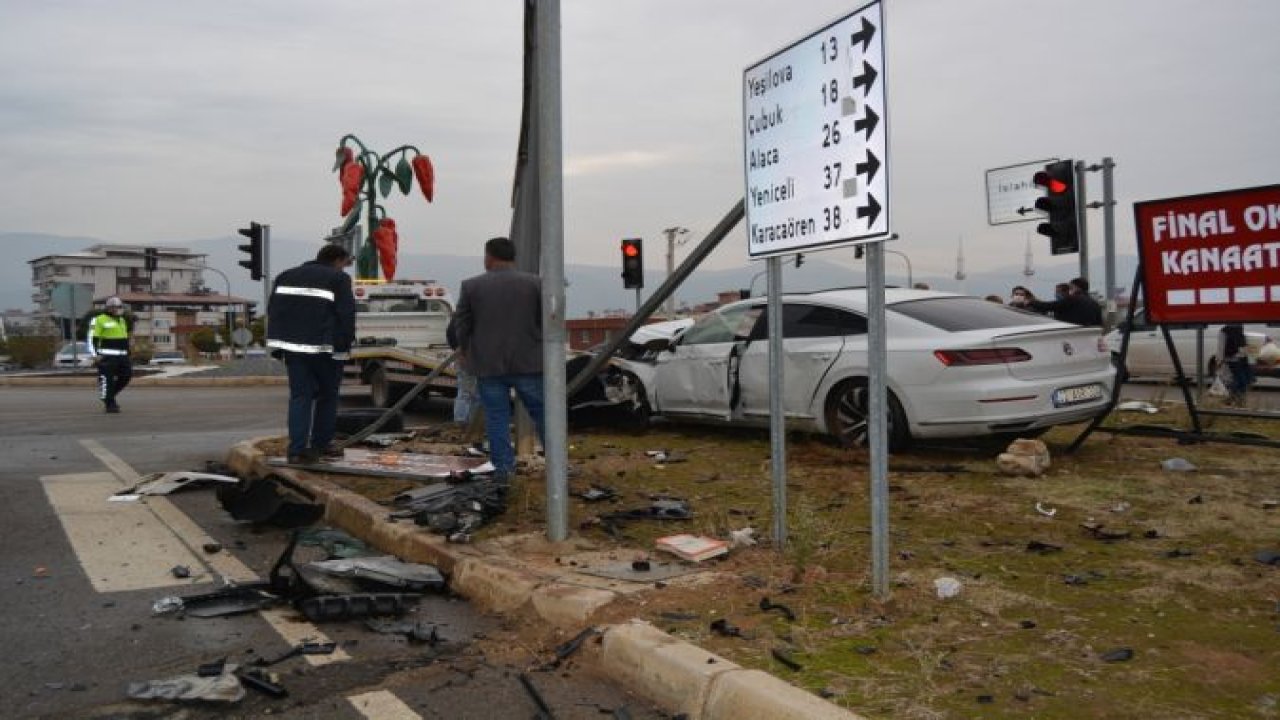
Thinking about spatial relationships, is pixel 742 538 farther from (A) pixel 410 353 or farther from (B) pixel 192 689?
(A) pixel 410 353

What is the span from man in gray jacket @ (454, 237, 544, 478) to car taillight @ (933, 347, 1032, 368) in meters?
3.06

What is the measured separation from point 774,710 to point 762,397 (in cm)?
569

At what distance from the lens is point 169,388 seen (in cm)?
2181

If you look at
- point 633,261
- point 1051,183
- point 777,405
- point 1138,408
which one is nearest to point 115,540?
point 777,405

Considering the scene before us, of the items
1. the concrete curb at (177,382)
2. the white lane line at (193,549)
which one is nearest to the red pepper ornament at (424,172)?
the white lane line at (193,549)

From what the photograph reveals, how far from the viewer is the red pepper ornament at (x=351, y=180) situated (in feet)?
33.9

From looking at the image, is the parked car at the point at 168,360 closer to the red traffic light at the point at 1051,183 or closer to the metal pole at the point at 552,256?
the red traffic light at the point at 1051,183

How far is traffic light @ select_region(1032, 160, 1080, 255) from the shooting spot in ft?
37.5

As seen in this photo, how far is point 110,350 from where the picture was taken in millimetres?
13992

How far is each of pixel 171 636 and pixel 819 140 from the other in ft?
11.3

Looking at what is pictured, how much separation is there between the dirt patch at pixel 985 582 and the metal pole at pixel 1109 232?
7505 mm

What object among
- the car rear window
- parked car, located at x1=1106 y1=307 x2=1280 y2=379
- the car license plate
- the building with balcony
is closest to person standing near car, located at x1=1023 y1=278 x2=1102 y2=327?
the car rear window

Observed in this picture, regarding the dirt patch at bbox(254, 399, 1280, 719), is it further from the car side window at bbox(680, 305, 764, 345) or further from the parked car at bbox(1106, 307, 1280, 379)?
the parked car at bbox(1106, 307, 1280, 379)

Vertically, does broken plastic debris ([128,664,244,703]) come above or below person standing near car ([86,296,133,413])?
below
